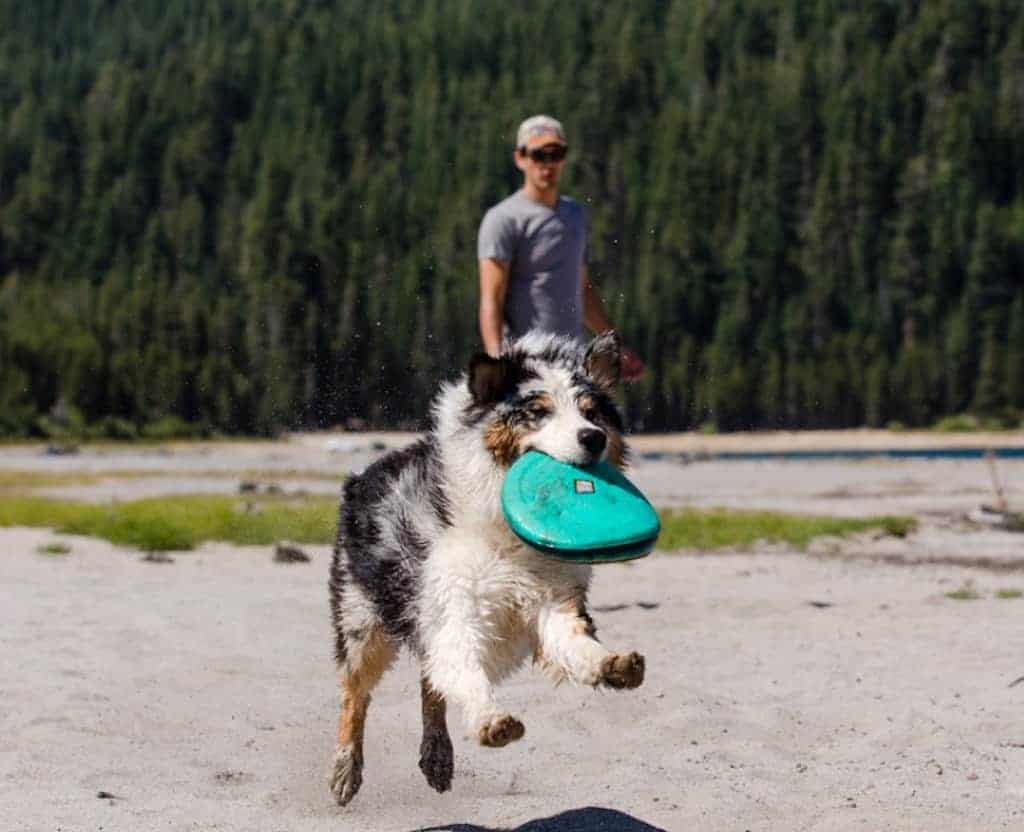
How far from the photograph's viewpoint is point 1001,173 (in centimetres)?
14638

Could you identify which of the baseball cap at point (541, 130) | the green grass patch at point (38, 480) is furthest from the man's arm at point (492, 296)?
the green grass patch at point (38, 480)

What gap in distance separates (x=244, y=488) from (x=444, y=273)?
92689mm

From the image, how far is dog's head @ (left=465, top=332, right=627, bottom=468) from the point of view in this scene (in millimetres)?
6660

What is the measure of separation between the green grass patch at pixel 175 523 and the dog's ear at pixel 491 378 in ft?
42.7

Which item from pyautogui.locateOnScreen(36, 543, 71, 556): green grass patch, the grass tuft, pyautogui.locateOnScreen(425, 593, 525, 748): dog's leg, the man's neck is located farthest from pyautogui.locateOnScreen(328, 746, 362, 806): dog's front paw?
pyautogui.locateOnScreen(36, 543, 71, 556): green grass patch

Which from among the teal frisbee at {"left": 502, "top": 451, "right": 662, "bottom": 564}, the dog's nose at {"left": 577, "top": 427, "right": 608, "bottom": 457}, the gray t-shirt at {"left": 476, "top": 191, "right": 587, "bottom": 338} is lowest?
the teal frisbee at {"left": 502, "top": 451, "right": 662, "bottom": 564}

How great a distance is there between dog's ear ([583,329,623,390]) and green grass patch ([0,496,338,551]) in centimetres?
1288

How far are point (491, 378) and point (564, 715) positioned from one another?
3.35 meters

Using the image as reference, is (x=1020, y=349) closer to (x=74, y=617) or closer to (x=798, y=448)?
(x=798, y=448)

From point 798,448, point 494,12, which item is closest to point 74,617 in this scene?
point 798,448

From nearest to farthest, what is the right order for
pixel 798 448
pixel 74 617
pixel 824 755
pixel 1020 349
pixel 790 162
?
pixel 824 755
pixel 74 617
pixel 798 448
pixel 1020 349
pixel 790 162

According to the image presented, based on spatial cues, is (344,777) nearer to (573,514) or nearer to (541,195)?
(573,514)

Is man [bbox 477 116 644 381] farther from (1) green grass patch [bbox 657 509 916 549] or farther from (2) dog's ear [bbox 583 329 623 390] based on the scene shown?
(1) green grass patch [bbox 657 509 916 549]

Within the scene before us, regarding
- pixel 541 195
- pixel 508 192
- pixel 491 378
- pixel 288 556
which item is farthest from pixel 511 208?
pixel 508 192
